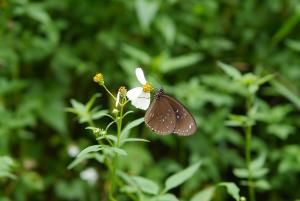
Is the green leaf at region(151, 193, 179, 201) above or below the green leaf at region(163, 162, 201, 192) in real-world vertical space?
below

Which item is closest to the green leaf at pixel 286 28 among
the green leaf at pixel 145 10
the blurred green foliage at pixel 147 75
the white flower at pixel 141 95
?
the blurred green foliage at pixel 147 75

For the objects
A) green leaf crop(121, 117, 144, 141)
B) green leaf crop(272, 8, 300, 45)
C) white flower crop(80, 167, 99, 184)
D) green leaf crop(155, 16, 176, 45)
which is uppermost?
green leaf crop(272, 8, 300, 45)

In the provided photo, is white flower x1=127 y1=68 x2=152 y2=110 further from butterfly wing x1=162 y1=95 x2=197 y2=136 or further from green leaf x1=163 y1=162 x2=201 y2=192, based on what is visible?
green leaf x1=163 y1=162 x2=201 y2=192

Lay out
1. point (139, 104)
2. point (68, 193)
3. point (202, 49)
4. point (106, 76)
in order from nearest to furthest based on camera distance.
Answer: point (139, 104)
point (68, 193)
point (106, 76)
point (202, 49)

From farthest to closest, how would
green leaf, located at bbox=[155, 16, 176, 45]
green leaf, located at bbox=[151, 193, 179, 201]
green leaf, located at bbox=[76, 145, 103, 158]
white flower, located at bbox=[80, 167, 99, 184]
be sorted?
green leaf, located at bbox=[155, 16, 176, 45] < white flower, located at bbox=[80, 167, 99, 184] < green leaf, located at bbox=[151, 193, 179, 201] < green leaf, located at bbox=[76, 145, 103, 158]

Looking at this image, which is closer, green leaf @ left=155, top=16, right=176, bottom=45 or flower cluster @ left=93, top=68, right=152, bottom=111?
flower cluster @ left=93, top=68, right=152, bottom=111

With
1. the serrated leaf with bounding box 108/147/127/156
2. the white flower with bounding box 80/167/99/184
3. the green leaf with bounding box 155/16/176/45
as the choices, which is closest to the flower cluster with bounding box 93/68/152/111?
the serrated leaf with bounding box 108/147/127/156

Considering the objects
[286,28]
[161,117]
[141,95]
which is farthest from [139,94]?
[286,28]

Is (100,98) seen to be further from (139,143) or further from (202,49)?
(202,49)

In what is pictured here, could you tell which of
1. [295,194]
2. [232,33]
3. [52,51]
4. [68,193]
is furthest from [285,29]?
[68,193]
